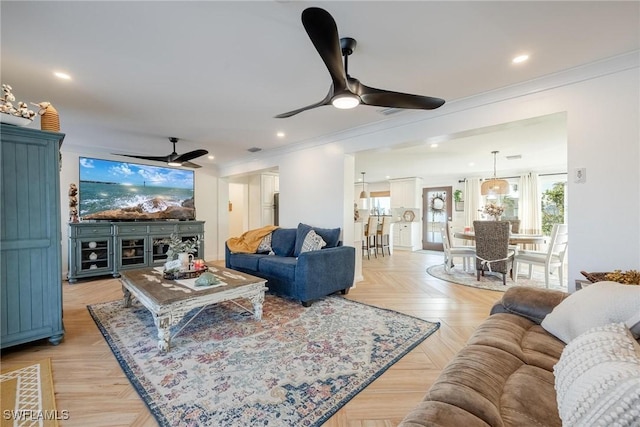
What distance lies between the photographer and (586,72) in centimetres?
242

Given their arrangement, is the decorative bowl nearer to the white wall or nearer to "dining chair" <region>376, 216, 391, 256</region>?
the white wall

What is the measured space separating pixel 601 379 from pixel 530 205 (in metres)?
7.71

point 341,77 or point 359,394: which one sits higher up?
point 341,77

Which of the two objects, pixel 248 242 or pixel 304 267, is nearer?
pixel 304 267

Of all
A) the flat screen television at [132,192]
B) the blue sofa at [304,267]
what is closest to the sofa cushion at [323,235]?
the blue sofa at [304,267]

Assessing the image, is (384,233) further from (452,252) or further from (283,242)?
(283,242)

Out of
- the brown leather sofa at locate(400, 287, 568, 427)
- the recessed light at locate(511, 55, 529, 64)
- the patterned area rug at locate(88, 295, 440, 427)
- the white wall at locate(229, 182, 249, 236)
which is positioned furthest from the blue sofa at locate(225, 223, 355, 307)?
the white wall at locate(229, 182, 249, 236)

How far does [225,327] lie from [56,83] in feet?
9.39

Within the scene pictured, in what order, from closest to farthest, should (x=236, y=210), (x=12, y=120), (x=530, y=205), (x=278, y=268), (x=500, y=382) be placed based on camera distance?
1. (x=500, y=382)
2. (x=12, y=120)
3. (x=278, y=268)
4. (x=530, y=205)
5. (x=236, y=210)

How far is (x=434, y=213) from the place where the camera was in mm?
8867

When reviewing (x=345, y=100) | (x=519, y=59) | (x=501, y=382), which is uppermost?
(x=519, y=59)

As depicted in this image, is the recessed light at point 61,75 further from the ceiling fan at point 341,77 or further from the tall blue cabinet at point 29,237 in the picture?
the ceiling fan at point 341,77

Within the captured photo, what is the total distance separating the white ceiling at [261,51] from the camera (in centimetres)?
174

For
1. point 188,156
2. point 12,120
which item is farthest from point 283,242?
point 12,120
